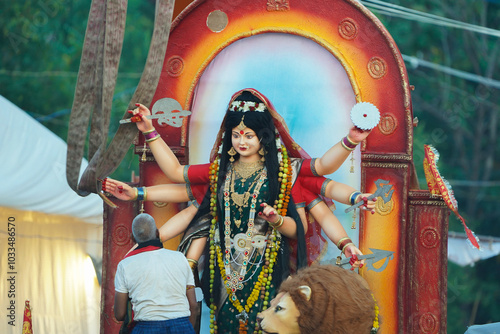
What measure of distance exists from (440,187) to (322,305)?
185 cm

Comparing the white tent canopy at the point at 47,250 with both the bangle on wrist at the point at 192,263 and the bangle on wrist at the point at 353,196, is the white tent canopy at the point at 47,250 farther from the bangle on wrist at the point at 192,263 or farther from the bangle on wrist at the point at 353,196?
the bangle on wrist at the point at 353,196

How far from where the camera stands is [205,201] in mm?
4973

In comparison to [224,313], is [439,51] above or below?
A: above

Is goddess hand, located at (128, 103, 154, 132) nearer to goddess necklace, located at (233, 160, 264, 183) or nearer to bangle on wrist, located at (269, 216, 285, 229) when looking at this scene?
goddess necklace, located at (233, 160, 264, 183)

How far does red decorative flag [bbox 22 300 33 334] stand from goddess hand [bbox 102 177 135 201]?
1086mm

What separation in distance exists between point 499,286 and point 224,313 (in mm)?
6857

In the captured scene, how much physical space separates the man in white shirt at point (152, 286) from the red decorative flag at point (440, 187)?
156cm

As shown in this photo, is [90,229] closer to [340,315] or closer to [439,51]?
[340,315]

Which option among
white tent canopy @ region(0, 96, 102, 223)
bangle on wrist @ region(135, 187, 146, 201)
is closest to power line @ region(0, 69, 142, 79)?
white tent canopy @ region(0, 96, 102, 223)

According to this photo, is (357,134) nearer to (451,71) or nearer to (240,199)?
(240,199)

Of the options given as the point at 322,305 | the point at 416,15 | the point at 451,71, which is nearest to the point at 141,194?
the point at 322,305

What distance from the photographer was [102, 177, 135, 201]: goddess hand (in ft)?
16.1

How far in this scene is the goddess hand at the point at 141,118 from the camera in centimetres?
482

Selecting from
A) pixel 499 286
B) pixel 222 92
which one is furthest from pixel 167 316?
pixel 499 286
